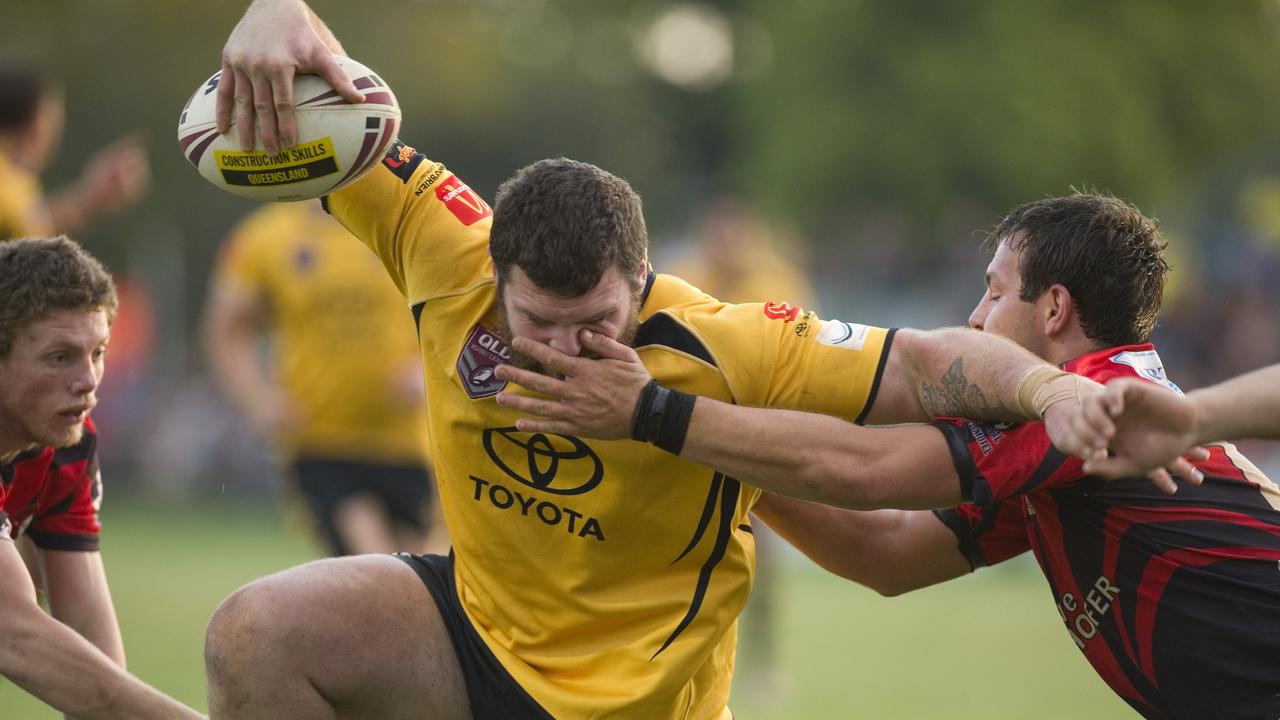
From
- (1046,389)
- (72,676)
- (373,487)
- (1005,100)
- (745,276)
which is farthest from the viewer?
(1005,100)

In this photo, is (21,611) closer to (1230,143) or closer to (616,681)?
(616,681)

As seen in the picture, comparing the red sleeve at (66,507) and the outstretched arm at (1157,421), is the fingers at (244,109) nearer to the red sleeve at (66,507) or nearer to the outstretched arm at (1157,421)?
the red sleeve at (66,507)

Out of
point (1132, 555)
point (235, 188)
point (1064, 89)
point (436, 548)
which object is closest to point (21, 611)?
point (235, 188)

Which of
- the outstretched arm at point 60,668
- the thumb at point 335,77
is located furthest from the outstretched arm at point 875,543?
the outstretched arm at point 60,668

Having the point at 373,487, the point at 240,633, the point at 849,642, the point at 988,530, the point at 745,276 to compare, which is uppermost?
the point at 745,276

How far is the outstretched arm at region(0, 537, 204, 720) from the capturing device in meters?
4.24

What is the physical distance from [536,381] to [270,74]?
→ 1194 millimetres

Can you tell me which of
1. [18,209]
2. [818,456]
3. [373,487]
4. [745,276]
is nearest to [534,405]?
[818,456]

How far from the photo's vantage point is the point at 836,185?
3412cm

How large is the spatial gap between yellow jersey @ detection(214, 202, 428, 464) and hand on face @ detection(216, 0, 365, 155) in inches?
179

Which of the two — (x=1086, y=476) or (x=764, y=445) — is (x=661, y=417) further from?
(x=1086, y=476)

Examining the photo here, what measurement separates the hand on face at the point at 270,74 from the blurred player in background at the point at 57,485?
845 millimetres

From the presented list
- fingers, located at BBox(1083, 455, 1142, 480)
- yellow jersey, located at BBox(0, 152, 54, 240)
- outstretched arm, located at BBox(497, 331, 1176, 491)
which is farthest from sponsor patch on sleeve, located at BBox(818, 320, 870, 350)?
yellow jersey, located at BBox(0, 152, 54, 240)

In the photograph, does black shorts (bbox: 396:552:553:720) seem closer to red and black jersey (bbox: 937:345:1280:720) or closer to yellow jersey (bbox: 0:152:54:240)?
red and black jersey (bbox: 937:345:1280:720)
